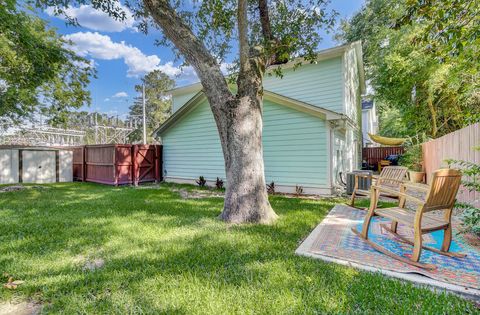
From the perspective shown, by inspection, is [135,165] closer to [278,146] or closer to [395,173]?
[278,146]

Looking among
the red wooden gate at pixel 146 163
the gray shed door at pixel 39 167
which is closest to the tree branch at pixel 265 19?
the red wooden gate at pixel 146 163

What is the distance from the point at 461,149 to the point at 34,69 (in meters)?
12.4

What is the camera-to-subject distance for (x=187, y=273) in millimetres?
2758

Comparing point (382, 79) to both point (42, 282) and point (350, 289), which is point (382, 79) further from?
point (42, 282)

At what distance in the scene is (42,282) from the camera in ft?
8.53

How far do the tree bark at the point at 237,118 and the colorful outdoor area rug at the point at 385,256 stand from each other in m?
1.31

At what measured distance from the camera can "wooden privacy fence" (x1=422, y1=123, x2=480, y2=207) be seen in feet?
16.6

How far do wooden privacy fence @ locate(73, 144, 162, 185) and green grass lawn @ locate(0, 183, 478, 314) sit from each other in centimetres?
710

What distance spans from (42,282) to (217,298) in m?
1.93

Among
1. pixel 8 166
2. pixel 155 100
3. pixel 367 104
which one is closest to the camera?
pixel 8 166

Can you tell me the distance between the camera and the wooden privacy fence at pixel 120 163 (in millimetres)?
11891

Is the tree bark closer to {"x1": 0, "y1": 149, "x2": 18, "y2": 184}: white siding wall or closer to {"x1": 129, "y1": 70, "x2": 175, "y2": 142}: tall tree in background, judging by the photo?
{"x1": 0, "y1": 149, "x2": 18, "y2": 184}: white siding wall

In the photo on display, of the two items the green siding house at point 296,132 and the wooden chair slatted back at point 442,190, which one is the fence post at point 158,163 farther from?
the wooden chair slatted back at point 442,190

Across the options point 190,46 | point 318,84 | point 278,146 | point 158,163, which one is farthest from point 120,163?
point 318,84
